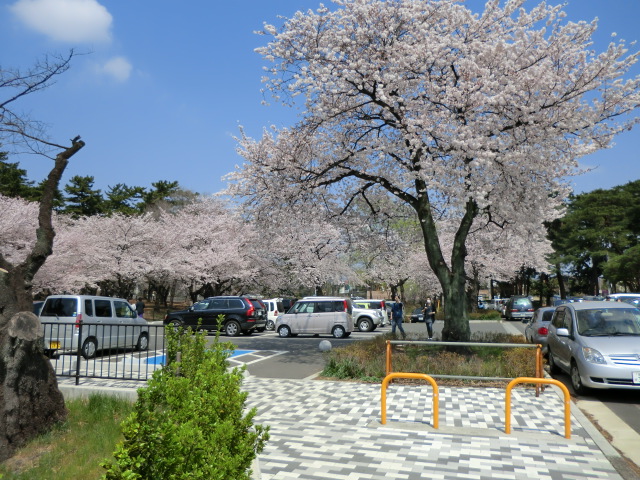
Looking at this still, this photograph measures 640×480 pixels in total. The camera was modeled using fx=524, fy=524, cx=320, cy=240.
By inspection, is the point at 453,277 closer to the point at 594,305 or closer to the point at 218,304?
the point at 594,305

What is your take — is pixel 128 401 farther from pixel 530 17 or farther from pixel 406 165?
pixel 530 17

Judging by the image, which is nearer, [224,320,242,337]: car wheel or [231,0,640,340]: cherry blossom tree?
[231,0,640,340]: cherry blossom tree

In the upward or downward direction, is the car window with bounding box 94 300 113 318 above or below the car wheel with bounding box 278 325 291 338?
above

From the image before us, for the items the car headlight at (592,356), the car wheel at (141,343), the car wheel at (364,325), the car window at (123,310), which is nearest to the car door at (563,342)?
the car headlight at (592,356)

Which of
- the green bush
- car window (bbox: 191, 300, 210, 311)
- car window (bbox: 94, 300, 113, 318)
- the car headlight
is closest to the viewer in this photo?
the green bush

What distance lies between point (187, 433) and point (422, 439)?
4.53 m

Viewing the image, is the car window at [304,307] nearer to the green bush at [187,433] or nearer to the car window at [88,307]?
the car window at [88,307]

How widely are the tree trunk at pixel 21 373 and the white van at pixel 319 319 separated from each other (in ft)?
51.9

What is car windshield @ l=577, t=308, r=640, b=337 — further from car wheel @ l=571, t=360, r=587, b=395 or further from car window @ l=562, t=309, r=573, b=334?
car wheel @ l=571, t=360, r=587, b=395

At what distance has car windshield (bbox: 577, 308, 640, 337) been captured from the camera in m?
10.1

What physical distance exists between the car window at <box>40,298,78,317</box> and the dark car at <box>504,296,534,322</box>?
106 ft

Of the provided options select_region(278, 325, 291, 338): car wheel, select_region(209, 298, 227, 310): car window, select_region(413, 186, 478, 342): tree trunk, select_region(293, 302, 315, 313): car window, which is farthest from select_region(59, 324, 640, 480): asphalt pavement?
select_region(209, 298, 227, 310): car window

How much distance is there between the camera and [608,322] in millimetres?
10438

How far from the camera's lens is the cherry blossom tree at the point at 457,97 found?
1343 centimetres
